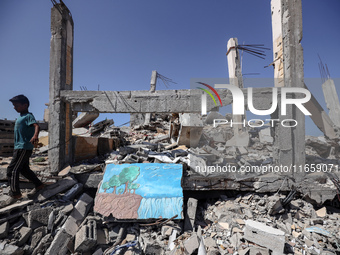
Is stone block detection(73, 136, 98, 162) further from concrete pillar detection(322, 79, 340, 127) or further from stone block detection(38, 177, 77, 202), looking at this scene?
concrete pillar detection(322, 79, 340, 127)

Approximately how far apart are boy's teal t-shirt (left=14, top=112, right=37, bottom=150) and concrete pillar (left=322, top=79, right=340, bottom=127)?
10913 mm

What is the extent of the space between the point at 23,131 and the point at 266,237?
5.30m

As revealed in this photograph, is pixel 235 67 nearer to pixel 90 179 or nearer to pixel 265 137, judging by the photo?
pixel 265 137

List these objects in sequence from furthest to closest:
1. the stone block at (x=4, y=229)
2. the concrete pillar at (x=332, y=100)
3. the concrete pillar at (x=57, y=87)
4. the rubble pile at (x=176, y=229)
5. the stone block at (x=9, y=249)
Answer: the concrete pillar at (x=332, y=100) < the concrete pillar at (x=57, y=87) < the stone block at (x=4, y=229) < the rubble pile at (x=176, y=229) < the stone block at (x=9, y=249)

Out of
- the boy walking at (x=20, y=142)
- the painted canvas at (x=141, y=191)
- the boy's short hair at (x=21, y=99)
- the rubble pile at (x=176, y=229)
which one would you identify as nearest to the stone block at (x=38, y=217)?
the rubble pile at (x=176, y=229)

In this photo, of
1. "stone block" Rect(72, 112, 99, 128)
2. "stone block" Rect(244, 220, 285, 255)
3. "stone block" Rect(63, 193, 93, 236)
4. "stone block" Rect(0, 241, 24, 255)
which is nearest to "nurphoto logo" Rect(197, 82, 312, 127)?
"stone block" Rect(244, 220, 285, 255)

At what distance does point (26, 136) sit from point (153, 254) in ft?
11.9

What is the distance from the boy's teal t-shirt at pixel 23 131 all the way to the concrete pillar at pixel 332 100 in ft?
35.8

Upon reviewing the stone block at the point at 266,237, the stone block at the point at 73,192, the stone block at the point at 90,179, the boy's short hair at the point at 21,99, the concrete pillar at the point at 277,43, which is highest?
the concrete pillar at the point at 277,43

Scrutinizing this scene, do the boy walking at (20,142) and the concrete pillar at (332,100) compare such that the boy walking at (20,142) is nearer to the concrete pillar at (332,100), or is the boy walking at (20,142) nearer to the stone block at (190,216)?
the stone block at (190,216)

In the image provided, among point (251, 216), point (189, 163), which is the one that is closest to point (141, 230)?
point (189, 163)

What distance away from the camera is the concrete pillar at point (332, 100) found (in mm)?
7516

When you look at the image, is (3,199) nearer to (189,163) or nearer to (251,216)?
(189,163)

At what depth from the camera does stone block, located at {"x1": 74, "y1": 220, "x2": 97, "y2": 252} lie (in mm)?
3225
